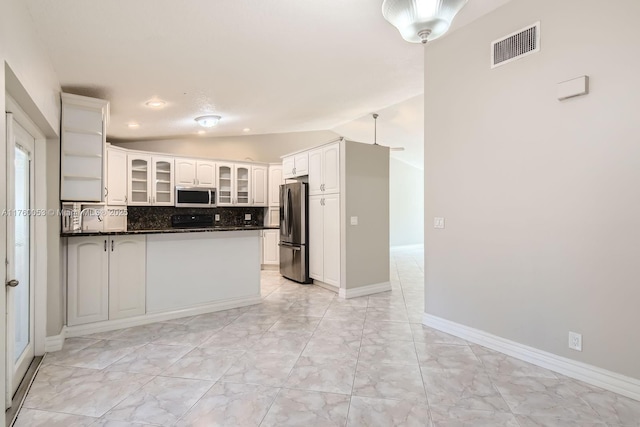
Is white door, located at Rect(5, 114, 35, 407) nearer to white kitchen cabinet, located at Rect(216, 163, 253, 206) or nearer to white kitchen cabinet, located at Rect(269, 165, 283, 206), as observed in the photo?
white kitchen cabinet, located at Rect(216, 163, 253, 206)

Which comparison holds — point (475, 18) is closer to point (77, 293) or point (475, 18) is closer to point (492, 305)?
point (492, 305)

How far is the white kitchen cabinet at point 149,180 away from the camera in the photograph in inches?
217

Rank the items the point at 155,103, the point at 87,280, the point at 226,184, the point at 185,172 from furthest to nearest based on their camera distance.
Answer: the point at 226,184
the point at 185,172
the point at 155,103
the point at 87,280

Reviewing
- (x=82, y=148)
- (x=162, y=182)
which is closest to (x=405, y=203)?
(x=162, y=182)

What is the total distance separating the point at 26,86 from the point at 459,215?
3.27m

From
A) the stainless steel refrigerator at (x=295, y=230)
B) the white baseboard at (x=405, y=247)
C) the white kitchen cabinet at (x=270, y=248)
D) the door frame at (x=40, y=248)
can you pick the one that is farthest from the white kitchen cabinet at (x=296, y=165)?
the white baseboard at (x=405, y=247)

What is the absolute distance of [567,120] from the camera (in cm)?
228

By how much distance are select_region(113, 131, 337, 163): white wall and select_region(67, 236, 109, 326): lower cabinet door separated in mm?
3619

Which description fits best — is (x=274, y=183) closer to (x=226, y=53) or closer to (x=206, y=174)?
(x=206, y=174)

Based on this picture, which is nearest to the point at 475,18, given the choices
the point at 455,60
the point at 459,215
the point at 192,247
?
the point at 455,60

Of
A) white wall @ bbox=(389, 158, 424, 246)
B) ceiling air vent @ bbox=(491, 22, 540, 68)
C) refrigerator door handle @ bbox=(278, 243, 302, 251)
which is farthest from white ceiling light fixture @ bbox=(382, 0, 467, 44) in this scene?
white wall @ bbox=(389, 158, 424, 246)

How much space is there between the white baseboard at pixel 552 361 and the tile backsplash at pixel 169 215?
4.70 meters

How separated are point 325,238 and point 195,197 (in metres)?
2.78

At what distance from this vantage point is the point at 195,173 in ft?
20.1
